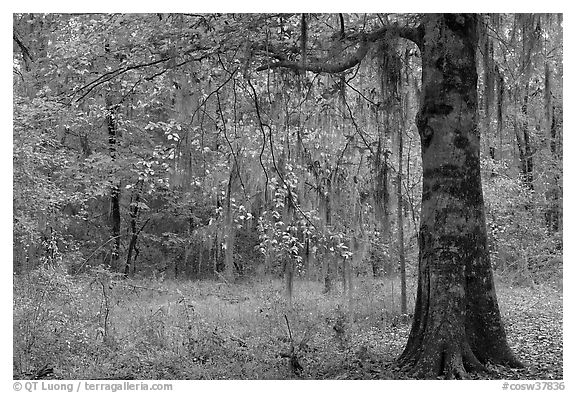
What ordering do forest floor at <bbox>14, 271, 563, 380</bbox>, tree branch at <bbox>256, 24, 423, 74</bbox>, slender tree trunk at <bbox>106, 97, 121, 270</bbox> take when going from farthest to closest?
1. slender tree trunk at <bbox>106, 97, 121, 270</bbox>
2. forest floor at <bbox>14, 271, 563, 380</bbox>
3. tree branch at <bbox>256, 24, 423, 74</bbox>

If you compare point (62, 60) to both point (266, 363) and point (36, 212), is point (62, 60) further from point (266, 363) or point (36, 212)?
point (266, 363)

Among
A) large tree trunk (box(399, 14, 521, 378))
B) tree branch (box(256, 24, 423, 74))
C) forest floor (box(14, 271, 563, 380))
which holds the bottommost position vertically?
forest floor (box(14, 271, 563, 380))

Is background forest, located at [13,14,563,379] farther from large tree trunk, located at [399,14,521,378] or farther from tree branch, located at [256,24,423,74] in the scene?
large tree trunk, located at [399,14,521,378]

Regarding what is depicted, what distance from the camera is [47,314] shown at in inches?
296

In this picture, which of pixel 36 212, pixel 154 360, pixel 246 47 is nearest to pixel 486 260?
pixel 246 47

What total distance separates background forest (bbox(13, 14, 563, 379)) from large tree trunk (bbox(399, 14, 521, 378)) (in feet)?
1.07

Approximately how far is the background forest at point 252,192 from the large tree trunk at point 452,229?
327 millimetres

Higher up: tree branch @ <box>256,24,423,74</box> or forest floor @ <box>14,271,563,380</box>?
tree branch @ <box>256,24,423,74</box>

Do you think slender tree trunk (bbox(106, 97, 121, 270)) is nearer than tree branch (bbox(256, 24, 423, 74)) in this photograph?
No

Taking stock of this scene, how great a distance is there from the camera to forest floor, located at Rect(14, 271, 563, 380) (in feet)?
21.0

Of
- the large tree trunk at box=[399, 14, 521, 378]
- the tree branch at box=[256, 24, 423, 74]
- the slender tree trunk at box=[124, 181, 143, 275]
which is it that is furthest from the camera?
the slender tree trunk at box=[124, 181, 143, 275]

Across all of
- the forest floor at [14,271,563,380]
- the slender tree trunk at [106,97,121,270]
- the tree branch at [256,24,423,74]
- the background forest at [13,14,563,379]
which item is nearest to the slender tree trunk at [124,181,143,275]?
the background forest at [13,14,563,379]

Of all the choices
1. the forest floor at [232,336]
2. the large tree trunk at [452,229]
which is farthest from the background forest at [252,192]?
the large tree trunk at [452,229]

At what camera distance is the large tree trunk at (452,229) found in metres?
5.10
